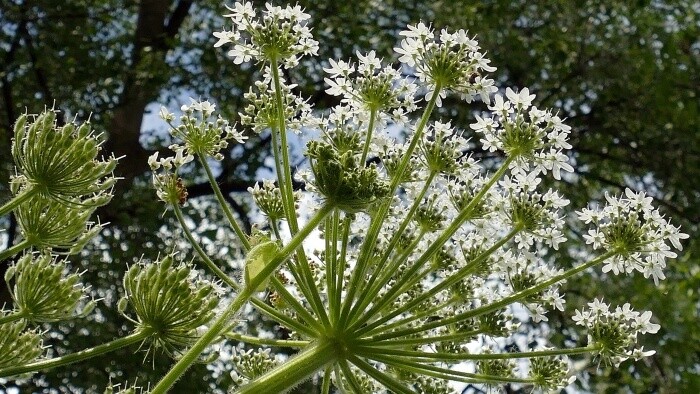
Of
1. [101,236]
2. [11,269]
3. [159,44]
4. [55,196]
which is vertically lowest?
[11,269]

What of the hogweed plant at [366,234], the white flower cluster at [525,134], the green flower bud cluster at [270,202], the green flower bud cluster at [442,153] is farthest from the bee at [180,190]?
the white flower cluster at [525,134]

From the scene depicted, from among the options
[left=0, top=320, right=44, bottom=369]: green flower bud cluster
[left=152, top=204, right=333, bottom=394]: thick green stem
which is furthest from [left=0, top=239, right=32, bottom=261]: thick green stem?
[left=152, top=204, right=333, bottom=394]: thick green stem

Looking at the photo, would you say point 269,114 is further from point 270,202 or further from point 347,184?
point 347,184

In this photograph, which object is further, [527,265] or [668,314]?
[668,314]

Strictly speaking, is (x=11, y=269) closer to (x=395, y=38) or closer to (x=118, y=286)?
(x=118, y=286)

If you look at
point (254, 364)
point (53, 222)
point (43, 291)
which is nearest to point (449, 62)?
point (254, 364)

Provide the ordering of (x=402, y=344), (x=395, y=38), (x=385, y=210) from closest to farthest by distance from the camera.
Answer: (x=402, y=344)
(x=385, y=210)
(x=395, y=38)

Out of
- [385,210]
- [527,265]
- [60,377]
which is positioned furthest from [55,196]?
[60,377]

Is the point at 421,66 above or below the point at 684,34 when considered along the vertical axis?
below
